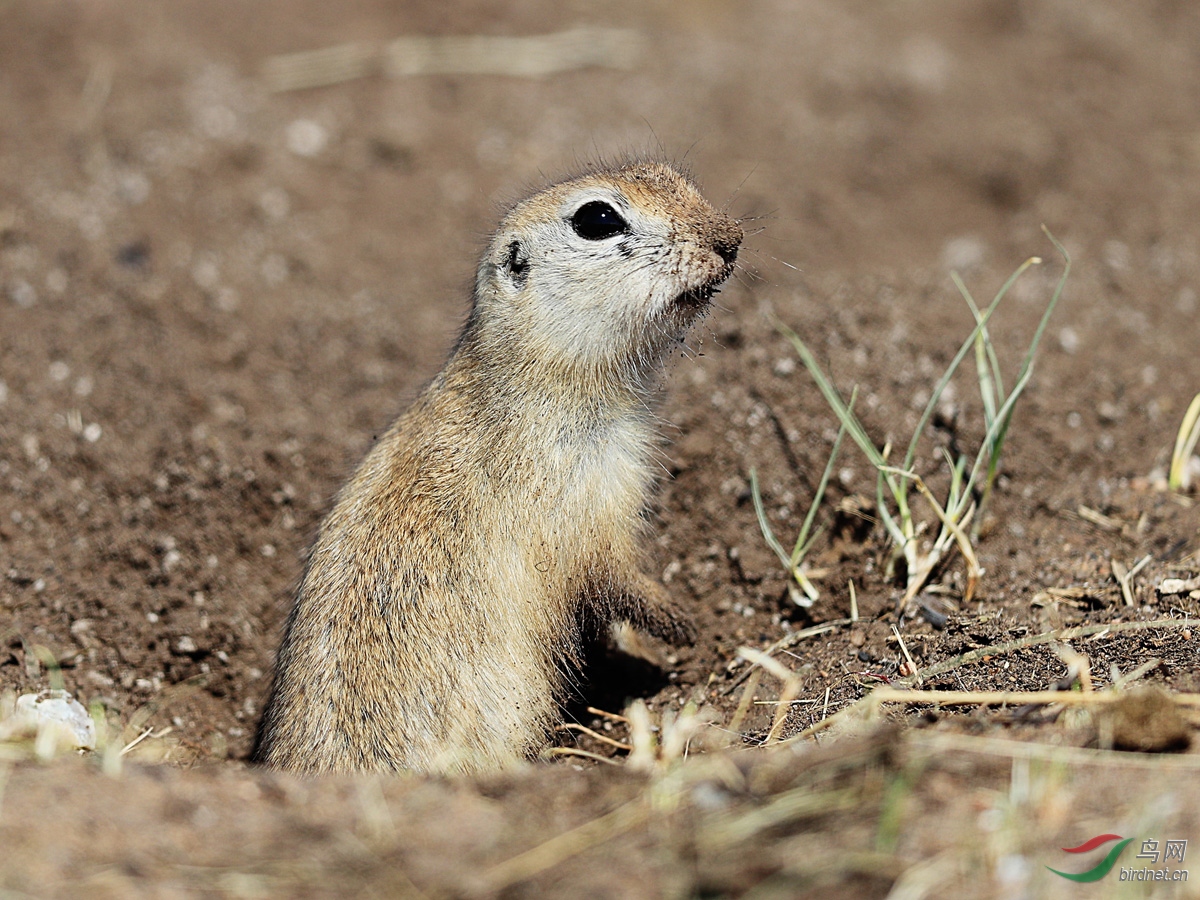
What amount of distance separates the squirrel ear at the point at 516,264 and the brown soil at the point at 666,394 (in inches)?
44.1

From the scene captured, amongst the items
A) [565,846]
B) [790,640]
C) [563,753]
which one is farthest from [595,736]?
[565,846]

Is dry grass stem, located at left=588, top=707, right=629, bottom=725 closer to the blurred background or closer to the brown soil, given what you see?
the brown soil

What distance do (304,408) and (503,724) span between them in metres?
3.10

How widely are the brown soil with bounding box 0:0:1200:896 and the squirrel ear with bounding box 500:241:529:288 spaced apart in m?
1.12

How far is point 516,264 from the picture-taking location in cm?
447

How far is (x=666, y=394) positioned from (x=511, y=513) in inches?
44.2

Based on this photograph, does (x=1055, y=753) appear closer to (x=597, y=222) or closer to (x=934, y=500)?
(x=934, y=500)

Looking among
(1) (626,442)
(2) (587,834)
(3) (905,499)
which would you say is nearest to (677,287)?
(1) (626,442)

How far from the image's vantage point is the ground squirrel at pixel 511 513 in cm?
395

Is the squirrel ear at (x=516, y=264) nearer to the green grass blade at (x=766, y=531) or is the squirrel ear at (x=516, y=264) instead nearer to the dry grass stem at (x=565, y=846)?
the green grass blade at (x=766, y=531)

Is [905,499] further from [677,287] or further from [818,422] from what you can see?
[677,287]

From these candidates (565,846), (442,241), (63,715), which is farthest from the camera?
(442,241)

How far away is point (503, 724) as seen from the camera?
13.3 feet

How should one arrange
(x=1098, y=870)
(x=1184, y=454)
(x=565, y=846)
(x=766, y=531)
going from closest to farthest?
(x=1098, y=870) → (x=565, y=846) → (x=766, y=531) → (x=1184, y=454)
